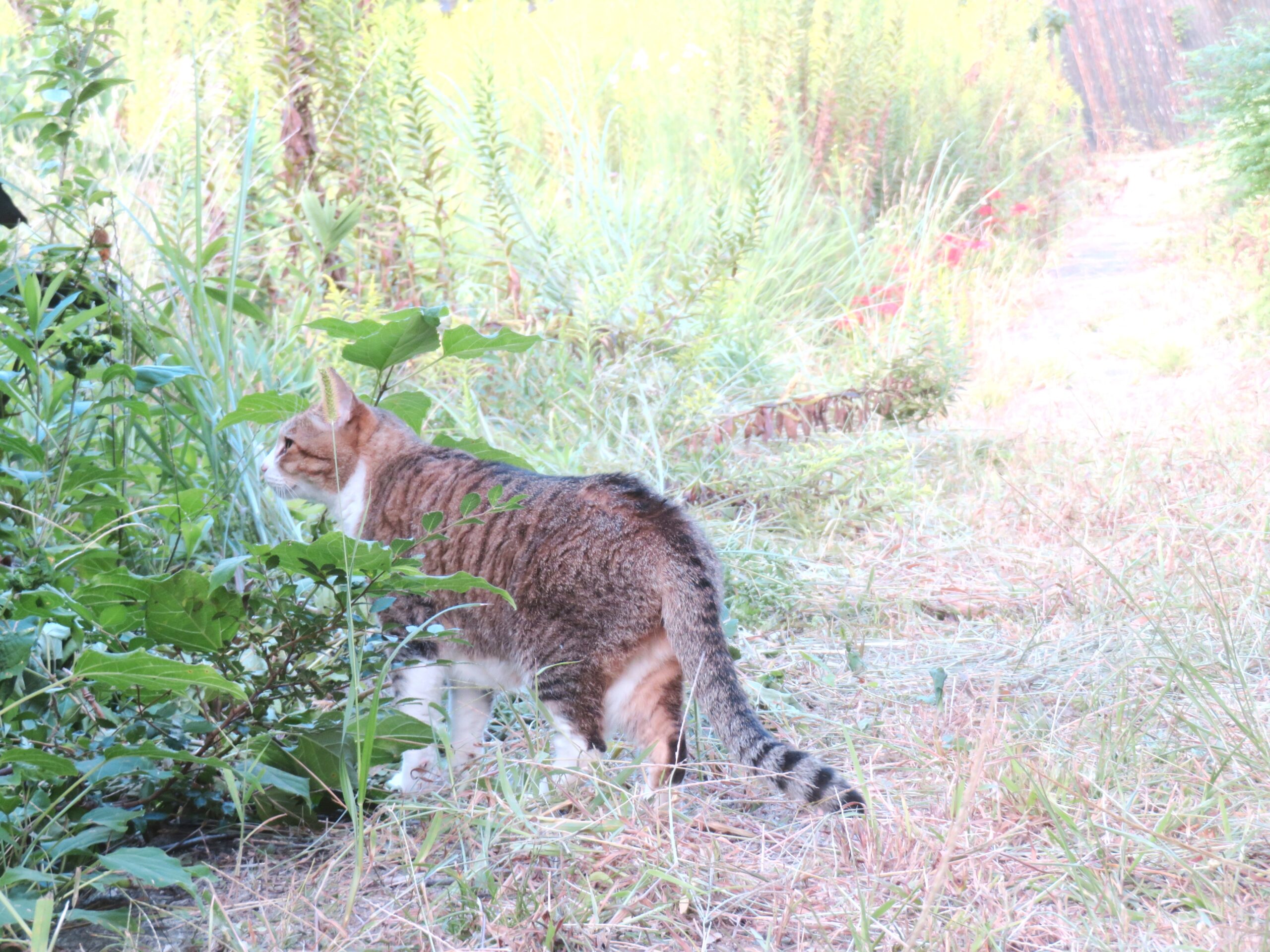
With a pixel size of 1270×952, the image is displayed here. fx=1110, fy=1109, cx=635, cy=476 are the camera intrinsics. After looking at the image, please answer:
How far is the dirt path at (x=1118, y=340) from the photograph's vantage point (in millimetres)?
4434

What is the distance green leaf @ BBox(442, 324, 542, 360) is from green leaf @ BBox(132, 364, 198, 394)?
430 millimetres

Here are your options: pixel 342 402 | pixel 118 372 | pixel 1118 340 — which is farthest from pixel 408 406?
pixel 1118 340

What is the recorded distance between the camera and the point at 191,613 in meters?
1.45

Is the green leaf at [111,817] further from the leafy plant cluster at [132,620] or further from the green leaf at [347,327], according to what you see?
the green leaf at [347,327]

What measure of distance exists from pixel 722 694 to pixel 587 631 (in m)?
0.27

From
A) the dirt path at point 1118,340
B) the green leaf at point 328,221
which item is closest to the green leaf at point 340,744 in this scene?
the green leaf at point 328,221

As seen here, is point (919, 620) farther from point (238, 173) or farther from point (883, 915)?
point (238, 173)

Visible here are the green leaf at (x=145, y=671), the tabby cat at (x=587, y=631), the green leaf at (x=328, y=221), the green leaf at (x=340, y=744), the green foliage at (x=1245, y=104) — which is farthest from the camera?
the green foliage at (x=1245, y=104)

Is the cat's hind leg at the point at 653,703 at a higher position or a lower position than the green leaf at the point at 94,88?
lower

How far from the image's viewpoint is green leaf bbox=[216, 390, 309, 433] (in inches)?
75.2

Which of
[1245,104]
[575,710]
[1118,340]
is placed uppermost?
[1245,104]

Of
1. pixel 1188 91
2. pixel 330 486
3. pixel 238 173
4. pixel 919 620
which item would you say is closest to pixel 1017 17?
pixel 1188 91

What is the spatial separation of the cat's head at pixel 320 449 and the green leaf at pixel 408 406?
51mm

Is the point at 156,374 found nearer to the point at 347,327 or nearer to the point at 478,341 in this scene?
the point at 347,327
